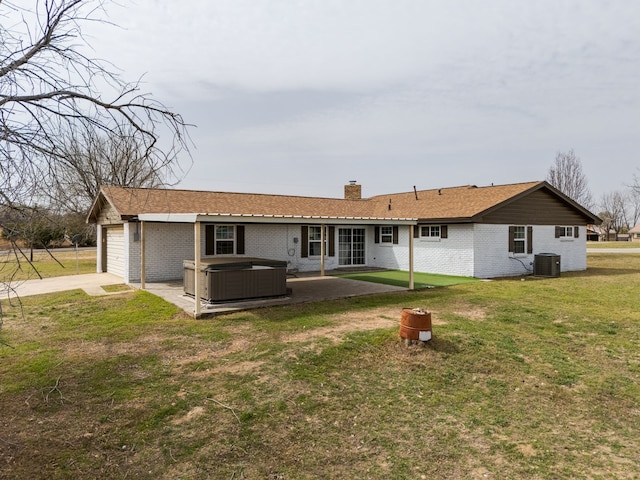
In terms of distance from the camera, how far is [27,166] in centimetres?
361

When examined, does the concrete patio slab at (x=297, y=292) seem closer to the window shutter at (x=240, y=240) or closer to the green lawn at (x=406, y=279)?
the green lawn at (x=406, y=279)

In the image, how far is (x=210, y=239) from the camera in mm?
15070

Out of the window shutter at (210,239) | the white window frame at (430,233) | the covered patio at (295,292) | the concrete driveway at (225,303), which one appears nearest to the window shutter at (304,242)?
the covered patio at (295,292)

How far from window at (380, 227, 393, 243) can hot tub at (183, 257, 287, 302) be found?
29.9 ft

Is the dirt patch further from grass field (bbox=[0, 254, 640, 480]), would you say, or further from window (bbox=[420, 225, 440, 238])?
window (bbox=[420, 225, 440, 238])

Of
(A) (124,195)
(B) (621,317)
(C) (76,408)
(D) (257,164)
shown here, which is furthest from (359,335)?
(A) (124,195)

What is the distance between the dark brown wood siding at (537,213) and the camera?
635 inches

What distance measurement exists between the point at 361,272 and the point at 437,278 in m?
3.13

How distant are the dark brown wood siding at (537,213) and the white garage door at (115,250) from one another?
13451mm

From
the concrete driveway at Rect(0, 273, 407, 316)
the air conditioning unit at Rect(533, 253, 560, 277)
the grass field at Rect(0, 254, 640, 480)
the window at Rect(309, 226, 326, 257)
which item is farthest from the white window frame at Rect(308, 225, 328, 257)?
the grass field at Rect(0, 254, 640, 480)

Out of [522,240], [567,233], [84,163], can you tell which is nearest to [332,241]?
[522,240]

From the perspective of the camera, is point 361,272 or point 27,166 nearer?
point 27,166

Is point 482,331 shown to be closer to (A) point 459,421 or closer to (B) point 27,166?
(A) point 459,421

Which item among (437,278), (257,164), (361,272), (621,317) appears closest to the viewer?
(257,164)
